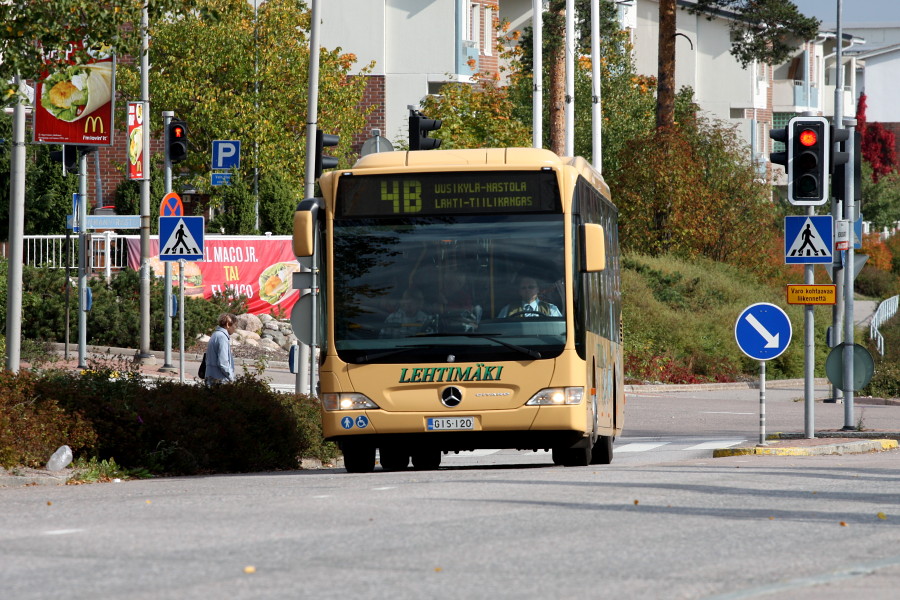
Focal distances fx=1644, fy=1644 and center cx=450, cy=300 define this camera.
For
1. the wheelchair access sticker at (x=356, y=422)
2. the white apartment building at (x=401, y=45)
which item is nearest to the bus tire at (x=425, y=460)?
the wheelchair access sticker at (x=356, y=422)

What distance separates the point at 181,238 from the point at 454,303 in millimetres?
9882

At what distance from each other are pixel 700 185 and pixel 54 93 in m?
28.4

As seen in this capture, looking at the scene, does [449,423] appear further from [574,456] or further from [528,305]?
[574,456]

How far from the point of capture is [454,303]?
602 inches

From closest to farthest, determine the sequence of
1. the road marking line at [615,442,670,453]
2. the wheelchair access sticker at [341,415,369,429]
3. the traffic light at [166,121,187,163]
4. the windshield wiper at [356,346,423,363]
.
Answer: the windshield wiper at [356,346,423,363] < the wheelchair access sticker at [341,415,369,429] < the road marking line at [615,442,670,453] < the traffic light at [166,121,187,163]

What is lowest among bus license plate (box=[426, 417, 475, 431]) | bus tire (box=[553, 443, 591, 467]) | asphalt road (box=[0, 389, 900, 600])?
bus tire (box=[553, 443, 591, 467])

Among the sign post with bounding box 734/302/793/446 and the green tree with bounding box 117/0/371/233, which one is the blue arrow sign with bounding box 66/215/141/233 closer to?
the sign post with bounding box 734/302/793/446

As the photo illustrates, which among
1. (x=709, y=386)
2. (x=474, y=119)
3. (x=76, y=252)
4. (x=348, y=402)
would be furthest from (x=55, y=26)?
(x=474, y=119)

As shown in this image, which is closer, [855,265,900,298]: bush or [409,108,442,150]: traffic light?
[409,108,442,150]: traffic light

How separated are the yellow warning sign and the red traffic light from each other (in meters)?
1.74

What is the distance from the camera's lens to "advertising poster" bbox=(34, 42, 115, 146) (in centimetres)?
2170

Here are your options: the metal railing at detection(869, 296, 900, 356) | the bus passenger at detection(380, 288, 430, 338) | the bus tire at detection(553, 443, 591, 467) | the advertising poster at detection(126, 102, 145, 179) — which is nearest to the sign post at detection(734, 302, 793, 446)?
the bus tire at detection(553, 443, 591, 467)

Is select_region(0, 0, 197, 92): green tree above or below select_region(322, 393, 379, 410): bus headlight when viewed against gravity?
above

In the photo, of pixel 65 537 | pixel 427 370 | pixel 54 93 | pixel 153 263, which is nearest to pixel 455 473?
pixel 427 370
